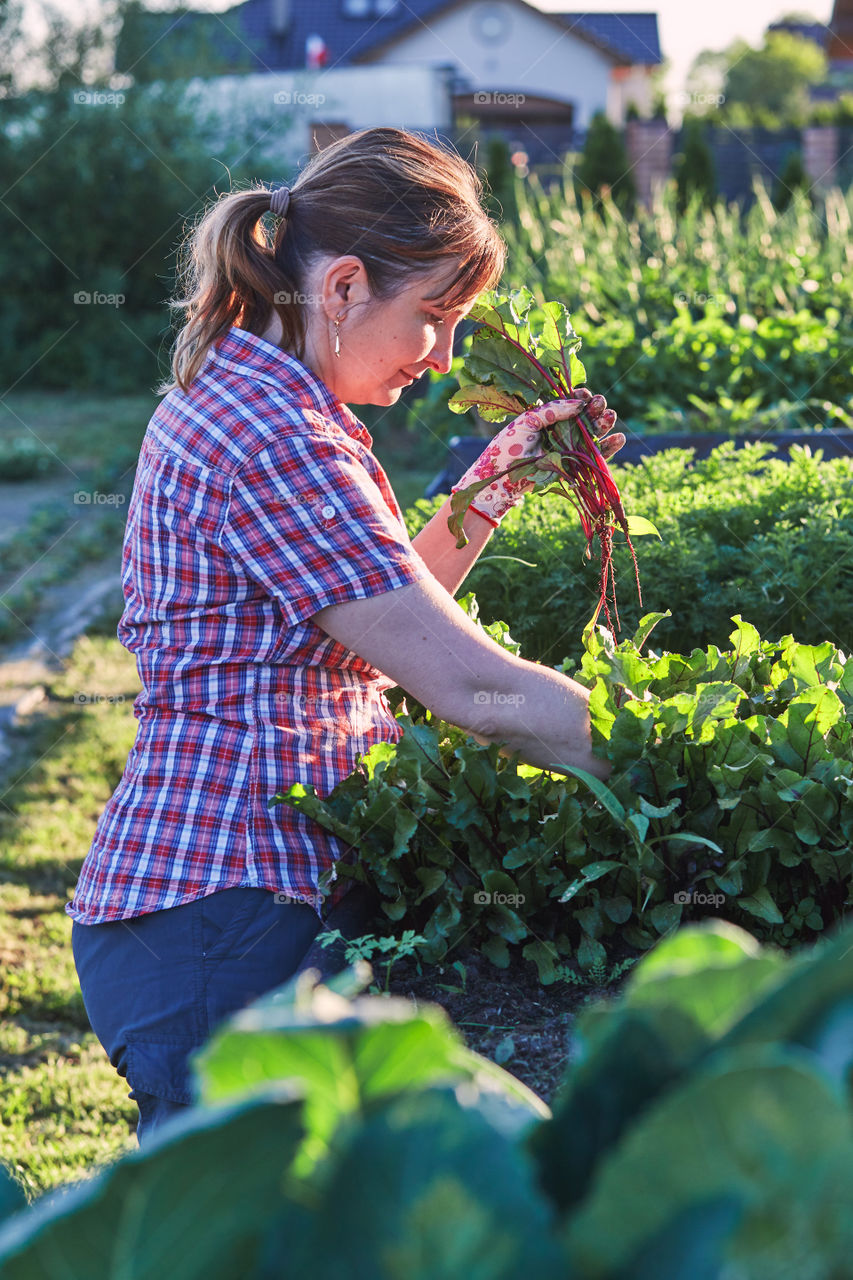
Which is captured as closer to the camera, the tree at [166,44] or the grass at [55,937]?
the grass at [55,937]

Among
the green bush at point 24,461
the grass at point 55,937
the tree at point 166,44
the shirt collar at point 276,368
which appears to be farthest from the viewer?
the tree at point 166,44

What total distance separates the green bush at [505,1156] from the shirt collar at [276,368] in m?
1.64

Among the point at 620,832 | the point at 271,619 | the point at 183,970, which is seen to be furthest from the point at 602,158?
the point at 183,970

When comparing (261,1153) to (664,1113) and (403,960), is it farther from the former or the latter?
(403,960)

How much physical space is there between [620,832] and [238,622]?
0.71m

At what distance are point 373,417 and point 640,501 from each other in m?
6.77

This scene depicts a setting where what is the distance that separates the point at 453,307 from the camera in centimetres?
219

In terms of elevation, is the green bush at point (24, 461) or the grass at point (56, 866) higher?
the green bush at point (24, 461)

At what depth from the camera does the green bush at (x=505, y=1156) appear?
0.38 metres

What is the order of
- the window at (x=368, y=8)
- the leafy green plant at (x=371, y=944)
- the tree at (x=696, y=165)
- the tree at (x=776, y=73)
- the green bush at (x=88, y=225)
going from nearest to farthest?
the leafy green plant at (x=371, y=944) → the green bush at (x=88, y=225) → the tree at (x=696, y=165) → the window at (x=368, y=8) → the tree at (x=776, y=73)

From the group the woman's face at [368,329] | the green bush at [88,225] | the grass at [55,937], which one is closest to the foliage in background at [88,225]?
the green bush at [88,225]

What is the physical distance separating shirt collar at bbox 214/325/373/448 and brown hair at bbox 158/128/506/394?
0.04 m

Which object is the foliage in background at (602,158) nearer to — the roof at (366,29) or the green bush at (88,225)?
the green bush at (88,225)

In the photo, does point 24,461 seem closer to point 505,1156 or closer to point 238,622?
point 238,622
